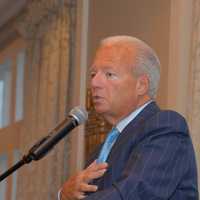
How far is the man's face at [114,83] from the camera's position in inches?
64.0

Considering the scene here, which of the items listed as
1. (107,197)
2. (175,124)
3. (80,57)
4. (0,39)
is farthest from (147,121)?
(0,39)

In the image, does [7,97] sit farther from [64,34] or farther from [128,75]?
[128,75]

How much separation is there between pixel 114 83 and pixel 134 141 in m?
0.19

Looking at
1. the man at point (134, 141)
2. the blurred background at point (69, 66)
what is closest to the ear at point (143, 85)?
the man at point (134, 141)

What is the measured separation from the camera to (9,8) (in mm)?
4883

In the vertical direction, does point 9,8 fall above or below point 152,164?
above

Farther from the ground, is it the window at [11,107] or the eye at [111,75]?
the eye at [111,75]

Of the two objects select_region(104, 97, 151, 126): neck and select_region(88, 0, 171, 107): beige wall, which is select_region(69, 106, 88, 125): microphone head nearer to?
select_region(104, 97, 151, 126): neck

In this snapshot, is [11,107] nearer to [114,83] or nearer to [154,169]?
[114,83]

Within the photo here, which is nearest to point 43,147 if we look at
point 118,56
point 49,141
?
point 49,141

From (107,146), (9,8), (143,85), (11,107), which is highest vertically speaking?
(9,8)

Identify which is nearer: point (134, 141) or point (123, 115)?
point (134, 141)

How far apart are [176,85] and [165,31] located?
0.41 m

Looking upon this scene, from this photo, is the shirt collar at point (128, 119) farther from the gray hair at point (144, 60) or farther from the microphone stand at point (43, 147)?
the microphone stand at point (43, 147)
